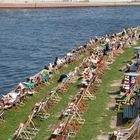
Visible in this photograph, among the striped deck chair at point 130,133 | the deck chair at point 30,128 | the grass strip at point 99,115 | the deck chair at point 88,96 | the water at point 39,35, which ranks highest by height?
the striped deck chair at point 130,133

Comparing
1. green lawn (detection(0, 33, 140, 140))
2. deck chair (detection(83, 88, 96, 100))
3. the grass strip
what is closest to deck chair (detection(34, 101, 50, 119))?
green lawn (detection(0, 33, 140, 140))

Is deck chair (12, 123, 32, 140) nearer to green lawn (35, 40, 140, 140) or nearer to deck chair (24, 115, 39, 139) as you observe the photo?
deck chair (24, 115, 39, 139)

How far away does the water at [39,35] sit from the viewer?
176 feet

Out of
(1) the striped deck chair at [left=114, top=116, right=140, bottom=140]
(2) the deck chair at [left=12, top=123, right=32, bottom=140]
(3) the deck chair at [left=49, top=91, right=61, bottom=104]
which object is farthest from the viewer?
(3) the deck chair at [left=49, top=91, right=61, bottom=104]

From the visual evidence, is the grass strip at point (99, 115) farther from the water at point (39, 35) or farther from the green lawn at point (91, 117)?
the water at point (39, 35)

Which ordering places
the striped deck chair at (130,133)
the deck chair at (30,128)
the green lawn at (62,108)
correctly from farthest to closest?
the green lawn at (62,108)
the deck chair at (30,128)
the striped deck chair at (130,133)

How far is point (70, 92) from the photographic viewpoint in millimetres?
30469

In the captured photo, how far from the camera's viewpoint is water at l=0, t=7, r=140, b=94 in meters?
53.6

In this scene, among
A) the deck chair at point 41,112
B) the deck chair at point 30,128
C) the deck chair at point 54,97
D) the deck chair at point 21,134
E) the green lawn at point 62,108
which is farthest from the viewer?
the deck chair at point 54,97

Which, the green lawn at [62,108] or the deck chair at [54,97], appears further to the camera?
the deck chair at [54,97]

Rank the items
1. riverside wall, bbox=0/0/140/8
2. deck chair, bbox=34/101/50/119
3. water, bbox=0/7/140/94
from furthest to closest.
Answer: riverside wall, bbox=0/0/140/8
water, bbox=0/7/140/94
deck chair, bbox=34/101/50/119

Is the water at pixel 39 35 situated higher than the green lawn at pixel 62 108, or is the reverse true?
the green lawn at pixel 62 108

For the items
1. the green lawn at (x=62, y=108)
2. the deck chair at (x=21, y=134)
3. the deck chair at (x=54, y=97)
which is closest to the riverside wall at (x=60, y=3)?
the green lawn at (x=62, y=108)

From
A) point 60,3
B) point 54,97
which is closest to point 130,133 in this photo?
point 54,97
